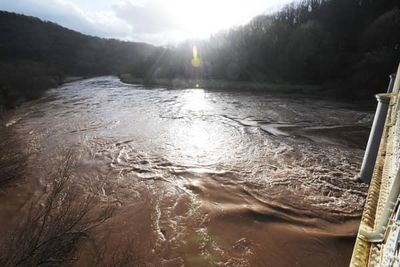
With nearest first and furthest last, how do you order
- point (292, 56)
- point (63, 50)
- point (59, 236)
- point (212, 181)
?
point (59, 236) → point (212, 181) → point (292, 56) → point (63, 50)

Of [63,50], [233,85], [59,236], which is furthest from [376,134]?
[63,50]

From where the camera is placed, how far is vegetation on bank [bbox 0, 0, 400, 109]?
26.2 meters

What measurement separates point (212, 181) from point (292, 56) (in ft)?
98.8

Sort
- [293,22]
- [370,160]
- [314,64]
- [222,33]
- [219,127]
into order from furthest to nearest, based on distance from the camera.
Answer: [222,33]
[293,22]
[314,64]
[219,127]
[370,160]

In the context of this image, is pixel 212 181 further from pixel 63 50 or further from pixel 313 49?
pixel 63 50

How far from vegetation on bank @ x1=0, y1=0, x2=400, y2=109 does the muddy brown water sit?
12077mm

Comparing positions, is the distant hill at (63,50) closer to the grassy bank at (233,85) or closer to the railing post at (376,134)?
the grassy bank at (233,85)

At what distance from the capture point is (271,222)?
6625 mm

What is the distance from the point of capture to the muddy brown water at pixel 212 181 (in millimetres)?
5773

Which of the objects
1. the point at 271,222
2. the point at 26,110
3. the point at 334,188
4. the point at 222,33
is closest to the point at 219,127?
the point at 334,188

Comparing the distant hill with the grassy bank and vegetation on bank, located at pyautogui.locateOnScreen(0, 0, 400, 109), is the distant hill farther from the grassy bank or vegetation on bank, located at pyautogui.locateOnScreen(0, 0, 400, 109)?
the grassy bank

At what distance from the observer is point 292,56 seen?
1321 inches

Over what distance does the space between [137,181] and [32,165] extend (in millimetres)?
4501

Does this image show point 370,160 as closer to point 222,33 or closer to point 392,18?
point 392,18
